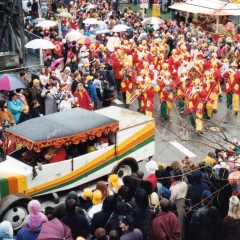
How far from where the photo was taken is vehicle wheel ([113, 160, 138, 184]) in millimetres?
11319

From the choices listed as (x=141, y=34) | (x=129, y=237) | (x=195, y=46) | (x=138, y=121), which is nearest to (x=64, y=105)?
(x=138, y=121)

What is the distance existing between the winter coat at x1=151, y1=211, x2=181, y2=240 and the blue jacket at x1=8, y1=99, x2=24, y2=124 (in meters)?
6.39

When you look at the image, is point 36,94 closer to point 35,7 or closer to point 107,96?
point 107,96

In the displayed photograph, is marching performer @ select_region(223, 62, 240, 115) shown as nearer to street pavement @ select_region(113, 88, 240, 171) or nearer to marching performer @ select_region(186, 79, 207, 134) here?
street pavement @ select_region(113, 88, 240, 171)

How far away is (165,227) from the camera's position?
778 cm

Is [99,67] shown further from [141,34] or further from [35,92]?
[141,34]

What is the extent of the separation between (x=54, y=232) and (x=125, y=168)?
4.51 meters

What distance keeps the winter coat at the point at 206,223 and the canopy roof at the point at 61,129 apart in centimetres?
315

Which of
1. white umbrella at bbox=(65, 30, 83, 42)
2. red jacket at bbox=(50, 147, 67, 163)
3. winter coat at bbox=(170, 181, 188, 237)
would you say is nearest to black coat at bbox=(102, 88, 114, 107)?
white umbrella at bbox=(65, 30, 83, 42)

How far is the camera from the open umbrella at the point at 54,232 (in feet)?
23.4

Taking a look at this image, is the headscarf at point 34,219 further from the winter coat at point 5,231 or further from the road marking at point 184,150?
the road marking at point 184,150

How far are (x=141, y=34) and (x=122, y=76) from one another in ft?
20.5

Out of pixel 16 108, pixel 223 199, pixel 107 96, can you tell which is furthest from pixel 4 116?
pixel 223 199

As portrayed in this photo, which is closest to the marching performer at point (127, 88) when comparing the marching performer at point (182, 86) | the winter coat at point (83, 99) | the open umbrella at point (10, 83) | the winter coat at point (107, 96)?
the winter coat at point (107, 96)
